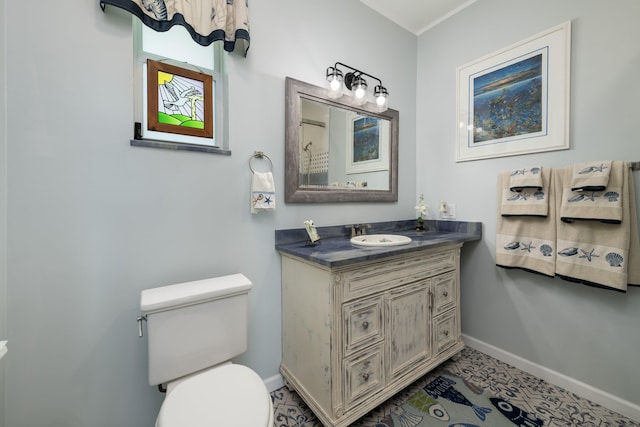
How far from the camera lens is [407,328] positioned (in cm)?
146

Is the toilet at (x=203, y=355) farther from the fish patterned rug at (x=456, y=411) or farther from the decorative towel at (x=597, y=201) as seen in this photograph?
the decorative towel at (x=597, y=201)

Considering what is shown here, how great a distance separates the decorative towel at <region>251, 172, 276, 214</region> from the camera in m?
1.41

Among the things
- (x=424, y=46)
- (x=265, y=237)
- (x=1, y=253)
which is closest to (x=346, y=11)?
(x=424, y=46)

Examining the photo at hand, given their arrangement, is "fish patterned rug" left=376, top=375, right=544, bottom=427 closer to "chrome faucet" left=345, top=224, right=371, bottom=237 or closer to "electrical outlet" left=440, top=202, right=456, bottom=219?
"chrome faucet" left=345, top=224, right=371, bottom=237

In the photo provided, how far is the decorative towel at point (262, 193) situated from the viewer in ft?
4.62

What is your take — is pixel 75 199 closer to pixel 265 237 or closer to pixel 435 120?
pixel 265 237

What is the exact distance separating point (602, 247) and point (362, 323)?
4.51 ft

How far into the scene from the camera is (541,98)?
1594 millimetres

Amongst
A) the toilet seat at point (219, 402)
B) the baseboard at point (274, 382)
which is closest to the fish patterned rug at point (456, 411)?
the baseboard at point (274, 382)

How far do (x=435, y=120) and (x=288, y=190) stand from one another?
1.51m

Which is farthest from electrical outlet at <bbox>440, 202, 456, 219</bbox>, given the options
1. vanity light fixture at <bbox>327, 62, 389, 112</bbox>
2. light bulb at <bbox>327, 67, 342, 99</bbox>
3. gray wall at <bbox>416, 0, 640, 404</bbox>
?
light bulb at <bbox>327, 67, 342, 99</bbox>

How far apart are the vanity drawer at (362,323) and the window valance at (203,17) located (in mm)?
1496

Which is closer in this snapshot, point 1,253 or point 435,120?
point 1,253

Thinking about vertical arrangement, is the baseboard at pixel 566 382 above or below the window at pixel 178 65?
below
